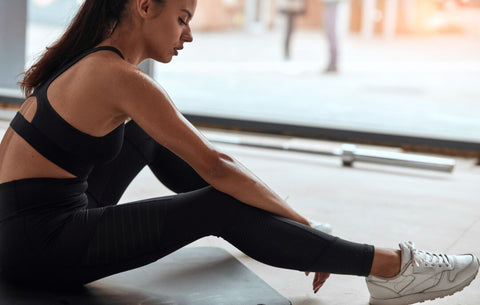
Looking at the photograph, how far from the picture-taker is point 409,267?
187cm

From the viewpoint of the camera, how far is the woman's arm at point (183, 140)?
169 cm

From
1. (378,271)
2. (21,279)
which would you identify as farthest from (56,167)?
(378,271)

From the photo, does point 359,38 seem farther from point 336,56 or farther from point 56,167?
point 56,167

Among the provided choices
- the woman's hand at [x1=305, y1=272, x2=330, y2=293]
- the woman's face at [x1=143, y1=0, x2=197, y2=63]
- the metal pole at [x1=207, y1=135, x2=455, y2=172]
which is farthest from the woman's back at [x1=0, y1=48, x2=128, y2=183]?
the metal pole at [x1=207, y1=135, x2=455, y2=172]

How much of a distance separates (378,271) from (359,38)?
3697 millimetres

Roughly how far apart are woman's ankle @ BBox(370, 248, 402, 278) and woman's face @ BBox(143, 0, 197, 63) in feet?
2.23

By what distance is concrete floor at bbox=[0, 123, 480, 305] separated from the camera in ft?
7.21

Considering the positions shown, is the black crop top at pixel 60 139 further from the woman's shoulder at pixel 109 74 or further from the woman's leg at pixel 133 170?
the woman's leg at pixel 133 170

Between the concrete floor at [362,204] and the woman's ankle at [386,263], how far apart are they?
0.70 feet

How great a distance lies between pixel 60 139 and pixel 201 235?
1.25ft

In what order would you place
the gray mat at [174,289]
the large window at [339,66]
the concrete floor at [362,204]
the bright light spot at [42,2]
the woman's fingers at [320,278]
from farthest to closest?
1. the bright light spot at [42,2]
2. the large window at [339,66]
3. the concrete floor at [362,204]
4. the woman's fingers at [320,278]
5. the gray mat at [174,289]

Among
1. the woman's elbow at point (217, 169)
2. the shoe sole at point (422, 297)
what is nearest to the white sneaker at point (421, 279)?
the shoe sole at point (422, 297)

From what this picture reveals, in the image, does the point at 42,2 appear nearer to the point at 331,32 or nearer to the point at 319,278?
the point at 331,32

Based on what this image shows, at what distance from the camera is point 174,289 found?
6.49ft
